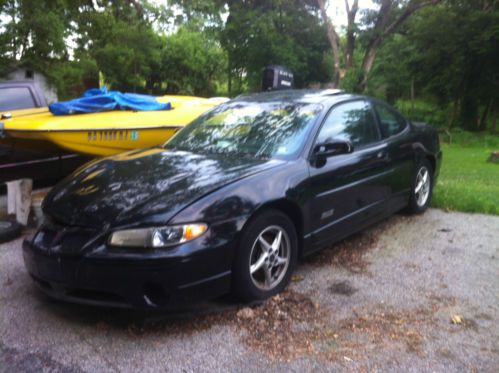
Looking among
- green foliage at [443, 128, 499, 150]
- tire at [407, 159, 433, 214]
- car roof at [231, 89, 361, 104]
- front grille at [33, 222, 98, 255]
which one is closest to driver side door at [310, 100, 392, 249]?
car roof at [231, 89, 361, 104]

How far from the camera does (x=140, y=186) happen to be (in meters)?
3.59

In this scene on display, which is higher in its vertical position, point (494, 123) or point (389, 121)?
point (389, 121)

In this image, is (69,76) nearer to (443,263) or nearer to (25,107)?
(25,107)

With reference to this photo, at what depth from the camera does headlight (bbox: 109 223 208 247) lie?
123 inches

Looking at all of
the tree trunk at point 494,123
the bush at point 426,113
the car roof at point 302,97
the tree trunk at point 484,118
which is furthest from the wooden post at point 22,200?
the tree trunk at point 484,118

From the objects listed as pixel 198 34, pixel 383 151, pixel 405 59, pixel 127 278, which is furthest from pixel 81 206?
pixel 198 34

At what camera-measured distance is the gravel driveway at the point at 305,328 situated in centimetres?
293

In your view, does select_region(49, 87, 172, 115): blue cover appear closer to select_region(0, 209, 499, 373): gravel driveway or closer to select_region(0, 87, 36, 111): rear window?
select_region(0, 87, 36, 111): rear window

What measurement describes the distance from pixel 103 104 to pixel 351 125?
13.6 feet

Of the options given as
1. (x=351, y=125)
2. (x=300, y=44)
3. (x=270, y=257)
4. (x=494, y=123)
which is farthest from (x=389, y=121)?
(x=494, y=123)

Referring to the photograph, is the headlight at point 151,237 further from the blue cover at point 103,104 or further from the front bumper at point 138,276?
the blue cover at point 103,104

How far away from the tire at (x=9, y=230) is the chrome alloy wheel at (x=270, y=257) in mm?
2902

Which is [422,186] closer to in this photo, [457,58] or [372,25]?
[372,25]

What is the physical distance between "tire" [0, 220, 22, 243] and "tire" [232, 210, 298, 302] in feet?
9.50
